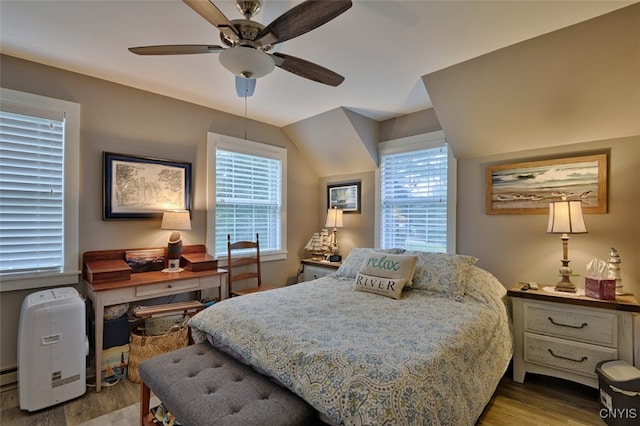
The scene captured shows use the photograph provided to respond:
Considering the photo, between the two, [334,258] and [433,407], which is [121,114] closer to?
[334,258]

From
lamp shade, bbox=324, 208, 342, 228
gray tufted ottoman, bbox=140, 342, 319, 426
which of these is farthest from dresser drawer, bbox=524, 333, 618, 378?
lamp shade, bbox=324, 208, 342, 228

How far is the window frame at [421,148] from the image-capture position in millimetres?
3262

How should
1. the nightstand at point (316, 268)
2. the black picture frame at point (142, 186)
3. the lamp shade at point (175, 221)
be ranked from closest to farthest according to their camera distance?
1. the black picture frame at point (142, 186)
2. the lamp shade at point (175, 221)
3. the nightstand at point (316, 268)

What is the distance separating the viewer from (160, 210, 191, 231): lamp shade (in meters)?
2.96

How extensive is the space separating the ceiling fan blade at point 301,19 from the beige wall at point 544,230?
2.35 m

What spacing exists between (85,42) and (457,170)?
339 cm

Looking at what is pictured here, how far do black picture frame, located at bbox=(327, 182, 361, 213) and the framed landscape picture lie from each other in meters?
1.62

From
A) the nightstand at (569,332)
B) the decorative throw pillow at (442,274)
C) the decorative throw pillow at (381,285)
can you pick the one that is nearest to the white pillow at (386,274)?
the decorative throw pillow at (381,285)

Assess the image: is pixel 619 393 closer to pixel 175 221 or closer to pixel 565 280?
pixel 565 280

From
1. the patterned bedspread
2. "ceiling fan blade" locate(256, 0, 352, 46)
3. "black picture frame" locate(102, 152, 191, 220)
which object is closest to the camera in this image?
the patterned bedspread

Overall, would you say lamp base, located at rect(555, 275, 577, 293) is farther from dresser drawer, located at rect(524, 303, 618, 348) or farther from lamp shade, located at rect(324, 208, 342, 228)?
lamp shade, located at rect(324, 208, 342, 228)

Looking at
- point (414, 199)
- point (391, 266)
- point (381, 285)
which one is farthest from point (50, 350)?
point (414, 199)

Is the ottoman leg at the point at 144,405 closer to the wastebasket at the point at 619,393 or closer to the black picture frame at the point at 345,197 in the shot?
the wastebasket at the point at 619,393

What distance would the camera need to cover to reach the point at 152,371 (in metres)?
1.65
